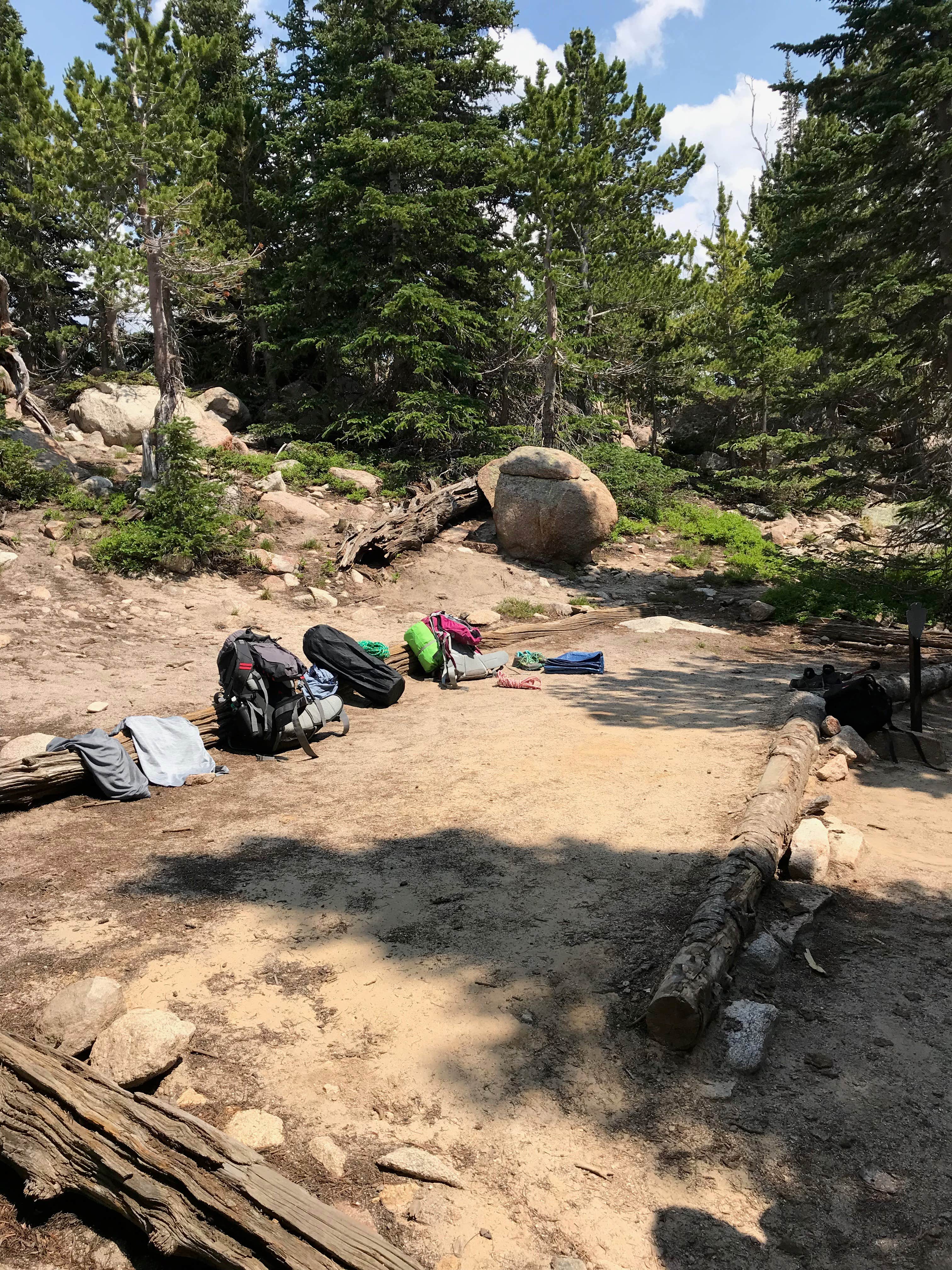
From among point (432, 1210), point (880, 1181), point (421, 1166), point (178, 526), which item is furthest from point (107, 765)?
point (178, 526)

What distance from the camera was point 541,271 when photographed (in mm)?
18484

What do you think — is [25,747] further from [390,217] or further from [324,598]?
[390,217]

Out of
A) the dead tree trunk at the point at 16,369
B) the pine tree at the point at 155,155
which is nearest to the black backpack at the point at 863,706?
the pine tree at the point at 155,155

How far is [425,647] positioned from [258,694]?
3.08 m

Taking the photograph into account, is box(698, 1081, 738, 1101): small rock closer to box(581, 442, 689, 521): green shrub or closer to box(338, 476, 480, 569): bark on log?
box(338, 476, 480, 569): bark on log

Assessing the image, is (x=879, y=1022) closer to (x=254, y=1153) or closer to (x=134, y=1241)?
(x=254, y=1153)

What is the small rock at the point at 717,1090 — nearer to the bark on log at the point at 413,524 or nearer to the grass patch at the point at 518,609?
the grass patch at the point at 518,609

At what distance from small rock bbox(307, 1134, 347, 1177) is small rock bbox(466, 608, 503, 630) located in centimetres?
949

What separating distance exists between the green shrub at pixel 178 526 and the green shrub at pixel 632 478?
30.6ft

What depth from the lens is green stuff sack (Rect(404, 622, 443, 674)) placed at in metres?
10.0

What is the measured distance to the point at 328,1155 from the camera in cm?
278

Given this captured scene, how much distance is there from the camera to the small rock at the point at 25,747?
633cm

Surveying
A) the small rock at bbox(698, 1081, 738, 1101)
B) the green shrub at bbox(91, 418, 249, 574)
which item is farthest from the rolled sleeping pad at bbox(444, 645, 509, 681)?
the small rock at bbox(698, 1081, 738, 1101)

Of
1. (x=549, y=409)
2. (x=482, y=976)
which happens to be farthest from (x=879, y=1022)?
(x=549, y=409)
